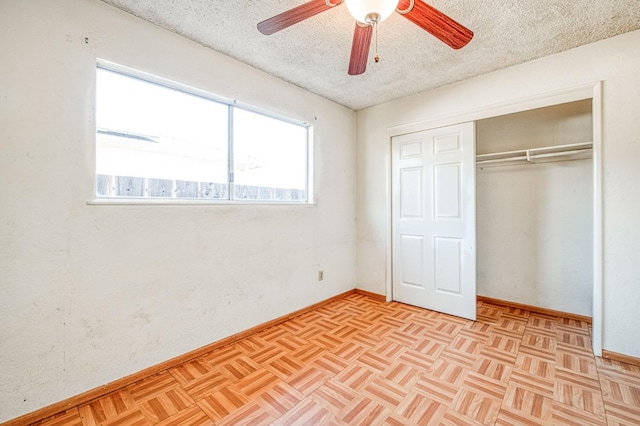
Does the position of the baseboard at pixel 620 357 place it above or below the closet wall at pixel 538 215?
below

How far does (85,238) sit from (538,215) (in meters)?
4.17

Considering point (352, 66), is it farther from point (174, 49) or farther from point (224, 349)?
point (224, 349)

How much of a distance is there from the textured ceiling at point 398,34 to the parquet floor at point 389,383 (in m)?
2.53

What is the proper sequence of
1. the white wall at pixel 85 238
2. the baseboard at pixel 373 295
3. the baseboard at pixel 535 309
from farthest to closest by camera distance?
1. the baseboard at pixel 373 295
2. the baseboard at pixel 535 309
3. the white wall at pixel 85 238

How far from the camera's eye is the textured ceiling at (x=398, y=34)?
1859 mm

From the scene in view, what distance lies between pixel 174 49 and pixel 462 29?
202 cm

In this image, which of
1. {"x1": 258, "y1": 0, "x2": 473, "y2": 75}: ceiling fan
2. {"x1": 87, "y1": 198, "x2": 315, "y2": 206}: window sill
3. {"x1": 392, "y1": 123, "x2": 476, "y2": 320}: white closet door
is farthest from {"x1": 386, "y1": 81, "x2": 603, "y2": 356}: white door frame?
{"x1": 87, "y1": 198, "x2": 315, "y2": 206}: window sill

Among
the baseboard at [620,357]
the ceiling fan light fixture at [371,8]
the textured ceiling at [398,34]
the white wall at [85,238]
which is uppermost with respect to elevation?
the textured ceiling at [398,34]

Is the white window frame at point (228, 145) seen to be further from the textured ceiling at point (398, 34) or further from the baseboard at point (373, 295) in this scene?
the baseboard at point (373, 295)

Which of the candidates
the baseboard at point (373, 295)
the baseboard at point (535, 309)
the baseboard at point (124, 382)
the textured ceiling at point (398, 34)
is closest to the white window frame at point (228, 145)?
the textured ceiling at point (398, 34)

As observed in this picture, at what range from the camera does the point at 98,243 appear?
5.89ft

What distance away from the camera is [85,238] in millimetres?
1750

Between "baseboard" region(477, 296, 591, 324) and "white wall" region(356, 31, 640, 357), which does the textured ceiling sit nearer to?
"white wall" region(356, 31, 640, 357)

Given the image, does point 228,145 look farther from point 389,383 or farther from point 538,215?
point 538,215
